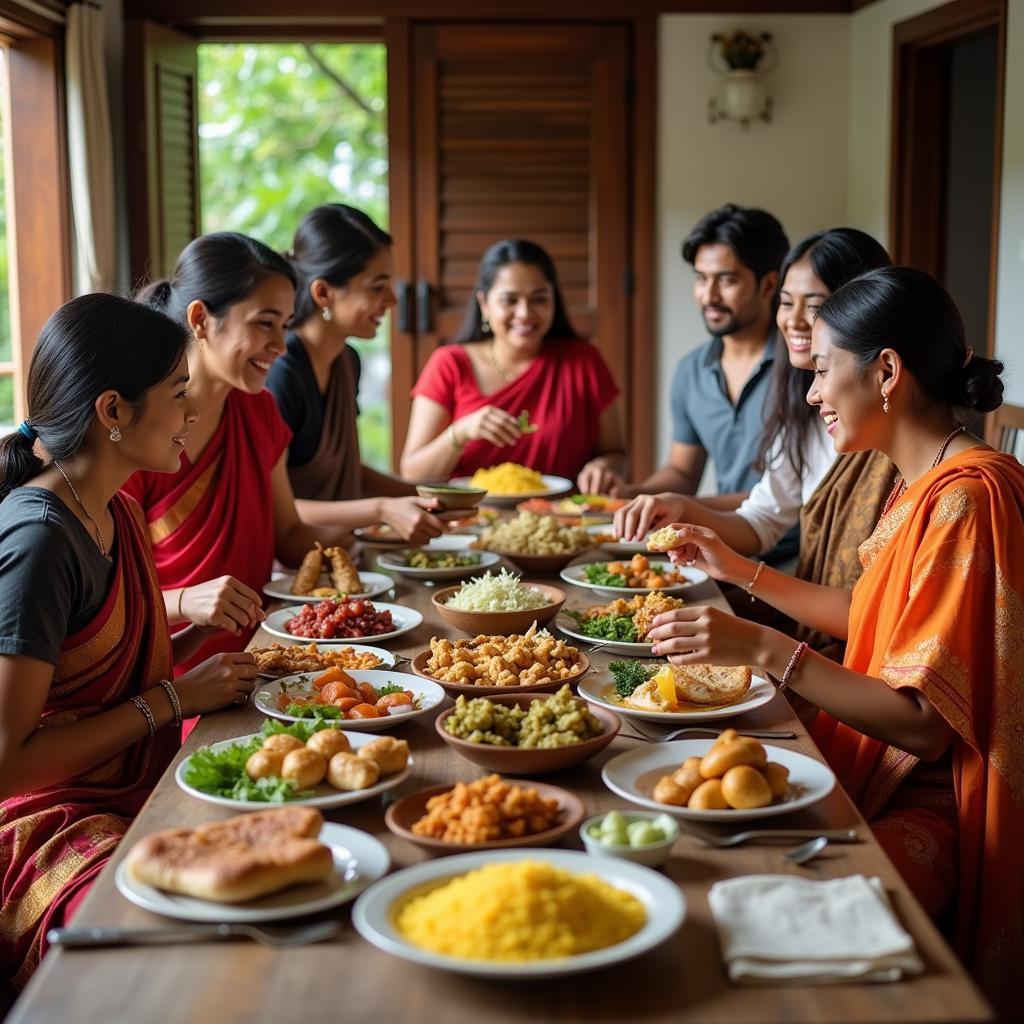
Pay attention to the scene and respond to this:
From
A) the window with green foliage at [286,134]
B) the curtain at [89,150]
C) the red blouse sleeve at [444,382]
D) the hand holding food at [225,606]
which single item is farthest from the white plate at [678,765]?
the window with green foliage at [286,134]

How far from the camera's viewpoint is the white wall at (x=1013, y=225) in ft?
14.5

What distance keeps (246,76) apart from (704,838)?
9480 millimetres

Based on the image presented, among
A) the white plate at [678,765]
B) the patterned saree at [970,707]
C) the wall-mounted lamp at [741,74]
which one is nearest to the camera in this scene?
the white plate at [678,765]

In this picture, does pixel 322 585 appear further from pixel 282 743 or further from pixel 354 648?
pixel 282 743

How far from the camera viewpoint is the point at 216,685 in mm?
1991

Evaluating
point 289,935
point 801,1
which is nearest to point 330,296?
point 289,935

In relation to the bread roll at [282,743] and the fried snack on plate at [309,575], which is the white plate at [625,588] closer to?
the fried snack on plate at [309,575]

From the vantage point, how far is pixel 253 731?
6.21ft

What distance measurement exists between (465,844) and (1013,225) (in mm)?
3778

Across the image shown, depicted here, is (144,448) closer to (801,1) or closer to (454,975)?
(454,975)

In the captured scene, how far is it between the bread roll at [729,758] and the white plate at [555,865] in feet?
0.68

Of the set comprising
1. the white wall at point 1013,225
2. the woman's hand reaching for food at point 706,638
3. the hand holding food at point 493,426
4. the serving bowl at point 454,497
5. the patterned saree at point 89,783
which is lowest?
the patterned saree at point 89,783

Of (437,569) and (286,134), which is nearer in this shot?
(437,569)

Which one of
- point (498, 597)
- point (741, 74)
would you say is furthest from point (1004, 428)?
point (741, 74)
